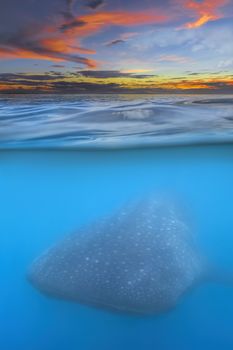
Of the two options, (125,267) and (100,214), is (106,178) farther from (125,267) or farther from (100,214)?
(125,267)

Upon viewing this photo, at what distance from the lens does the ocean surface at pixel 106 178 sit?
5.80 meters

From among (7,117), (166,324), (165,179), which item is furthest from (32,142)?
(165,179)

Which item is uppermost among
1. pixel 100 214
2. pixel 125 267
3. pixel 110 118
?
pixel 110 118

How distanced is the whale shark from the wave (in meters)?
2.82

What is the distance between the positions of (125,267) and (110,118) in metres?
4.06

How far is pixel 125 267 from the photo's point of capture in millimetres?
5156

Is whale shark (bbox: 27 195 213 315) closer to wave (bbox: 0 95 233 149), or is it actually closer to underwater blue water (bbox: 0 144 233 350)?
underwater blue water (bbox: 0 144 233 350)

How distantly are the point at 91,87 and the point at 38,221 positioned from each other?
8.61 meters

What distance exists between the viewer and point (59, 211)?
1417cm

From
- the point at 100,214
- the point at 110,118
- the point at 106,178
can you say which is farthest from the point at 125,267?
the point at 106,178

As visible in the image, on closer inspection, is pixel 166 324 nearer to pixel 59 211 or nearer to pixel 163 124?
pixel 163 124

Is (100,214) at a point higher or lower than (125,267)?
lower

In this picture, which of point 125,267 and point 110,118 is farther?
point 110,118

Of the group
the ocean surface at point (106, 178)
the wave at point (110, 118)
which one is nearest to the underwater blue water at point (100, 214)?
the ocean surface at point (106, 178)
